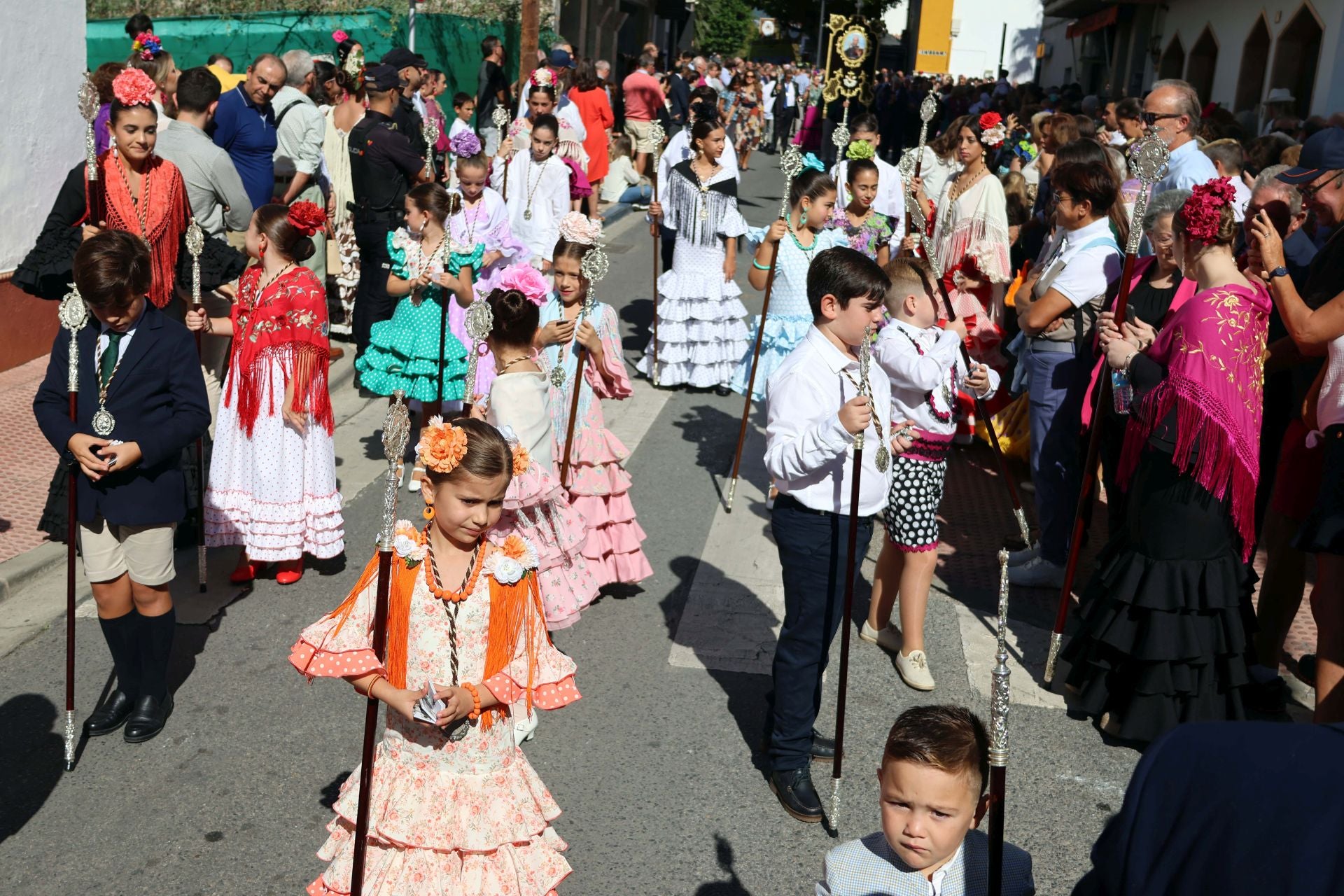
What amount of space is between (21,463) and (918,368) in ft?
18.2

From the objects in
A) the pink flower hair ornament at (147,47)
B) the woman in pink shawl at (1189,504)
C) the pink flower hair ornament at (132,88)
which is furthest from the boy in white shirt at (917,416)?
the pink flower hair ornament at (147,47)

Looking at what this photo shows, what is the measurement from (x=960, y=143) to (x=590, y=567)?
5026 mm

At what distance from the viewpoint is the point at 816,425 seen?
4.46 meters

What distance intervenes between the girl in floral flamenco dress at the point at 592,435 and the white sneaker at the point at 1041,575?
201cm

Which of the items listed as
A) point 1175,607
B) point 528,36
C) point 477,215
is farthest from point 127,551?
point 528,36

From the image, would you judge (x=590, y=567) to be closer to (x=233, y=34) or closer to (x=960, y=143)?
(x=960, y=143)

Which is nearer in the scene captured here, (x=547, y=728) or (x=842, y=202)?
(x=547, y=728)

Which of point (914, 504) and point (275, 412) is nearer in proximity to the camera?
point (914, 504)

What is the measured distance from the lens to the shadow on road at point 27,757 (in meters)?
4.62

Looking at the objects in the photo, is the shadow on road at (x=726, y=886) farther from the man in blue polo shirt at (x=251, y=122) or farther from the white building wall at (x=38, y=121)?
the white building wall at (x=38, y=121)

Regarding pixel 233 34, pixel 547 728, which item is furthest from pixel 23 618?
pixel 233 34

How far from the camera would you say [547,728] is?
5328 millimetres

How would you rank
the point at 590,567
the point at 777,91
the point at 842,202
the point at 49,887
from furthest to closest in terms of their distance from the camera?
the point at 777,91, the point at 842,202, the point at 590,567, the point at 49,887

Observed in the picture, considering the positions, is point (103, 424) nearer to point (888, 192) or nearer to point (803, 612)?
point (803, 612)
